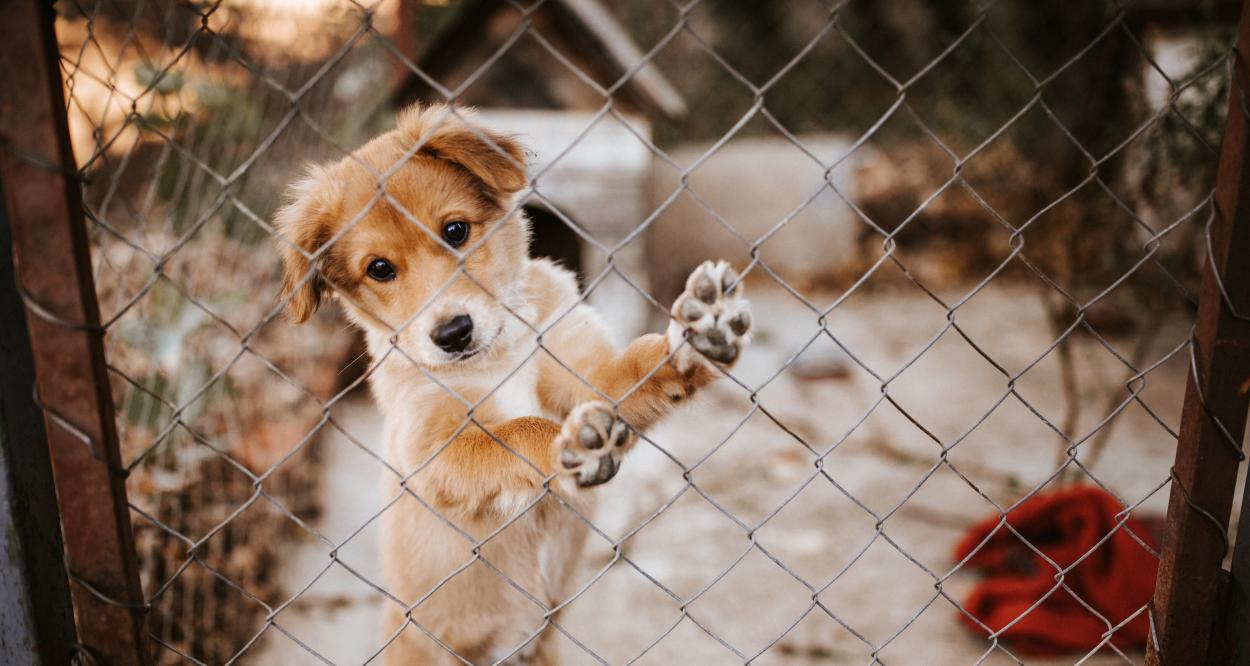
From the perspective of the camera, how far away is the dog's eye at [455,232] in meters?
2.19

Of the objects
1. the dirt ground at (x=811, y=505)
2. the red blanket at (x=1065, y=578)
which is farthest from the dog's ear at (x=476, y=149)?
the red blanket at (x=1065, y=578)

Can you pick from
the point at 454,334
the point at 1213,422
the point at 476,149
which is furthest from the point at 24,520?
the point at 1213,422

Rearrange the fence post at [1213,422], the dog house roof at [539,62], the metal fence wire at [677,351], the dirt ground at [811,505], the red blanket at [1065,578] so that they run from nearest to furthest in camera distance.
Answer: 1. the fence post at [1213,422]
2. the metal fence wire at [677,351]
3. the red blanket at [1065,578]
4. the dirt ground at [811,505]
5. the dog house roof at [539,62]

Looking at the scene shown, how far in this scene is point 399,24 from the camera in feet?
18.2

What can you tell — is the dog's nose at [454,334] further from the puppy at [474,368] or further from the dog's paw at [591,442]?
the dog's paw at [591,442]

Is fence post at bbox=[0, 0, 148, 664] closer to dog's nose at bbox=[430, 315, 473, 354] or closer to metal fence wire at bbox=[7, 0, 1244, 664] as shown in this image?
metal fence wire at bbox=[7, 0, 1244, 664]

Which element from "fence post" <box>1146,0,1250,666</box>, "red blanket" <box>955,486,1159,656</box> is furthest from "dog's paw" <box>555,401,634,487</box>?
"red blanket" <box>955,486,1159,656</box>

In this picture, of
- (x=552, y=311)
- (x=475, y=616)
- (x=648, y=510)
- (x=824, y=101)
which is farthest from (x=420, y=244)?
(x=824, y=101)

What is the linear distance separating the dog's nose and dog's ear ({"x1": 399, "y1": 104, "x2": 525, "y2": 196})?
0.34 m

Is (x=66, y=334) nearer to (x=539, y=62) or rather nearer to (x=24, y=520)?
(x=24, y=520)

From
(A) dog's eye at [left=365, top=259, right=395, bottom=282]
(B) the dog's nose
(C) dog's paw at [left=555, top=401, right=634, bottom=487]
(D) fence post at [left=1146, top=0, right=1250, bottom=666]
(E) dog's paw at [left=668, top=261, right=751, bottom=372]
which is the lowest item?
(D) fence post at [left=1146, top=0, right=1250, bottom=666]

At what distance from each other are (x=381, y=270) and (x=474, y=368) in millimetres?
367

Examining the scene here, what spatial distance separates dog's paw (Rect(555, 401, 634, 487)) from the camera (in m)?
1.74

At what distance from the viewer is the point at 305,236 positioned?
227 cm
